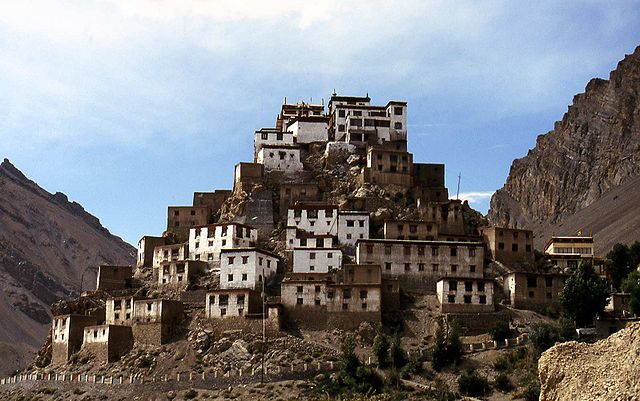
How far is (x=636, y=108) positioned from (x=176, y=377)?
364 ft

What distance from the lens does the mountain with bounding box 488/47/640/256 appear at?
14412 centimetres

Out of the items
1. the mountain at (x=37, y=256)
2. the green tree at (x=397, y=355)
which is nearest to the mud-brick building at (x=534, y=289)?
the green tree at (x=397, y=355)

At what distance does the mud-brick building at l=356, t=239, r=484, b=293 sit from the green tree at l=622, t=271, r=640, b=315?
388 inches

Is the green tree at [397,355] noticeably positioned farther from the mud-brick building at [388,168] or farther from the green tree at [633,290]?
the mud-brick building at [388,168]

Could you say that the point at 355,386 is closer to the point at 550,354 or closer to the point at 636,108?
the point at 550,354

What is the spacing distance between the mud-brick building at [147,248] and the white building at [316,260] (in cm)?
1362

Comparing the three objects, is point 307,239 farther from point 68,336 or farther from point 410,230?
point 68,336

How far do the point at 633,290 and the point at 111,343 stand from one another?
34.6 meters

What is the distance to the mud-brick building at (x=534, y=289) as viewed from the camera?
66375 millimetres

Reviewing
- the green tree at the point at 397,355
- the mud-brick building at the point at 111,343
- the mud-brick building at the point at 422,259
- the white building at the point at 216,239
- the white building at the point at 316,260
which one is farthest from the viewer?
the white building at the point at 216,239

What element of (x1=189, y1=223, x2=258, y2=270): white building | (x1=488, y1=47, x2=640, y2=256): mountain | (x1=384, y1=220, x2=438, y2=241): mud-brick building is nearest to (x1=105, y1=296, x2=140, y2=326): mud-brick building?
(x1=189, y1=223, x2=258, y2=270): white building

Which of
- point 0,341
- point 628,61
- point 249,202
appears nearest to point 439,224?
point 249,202

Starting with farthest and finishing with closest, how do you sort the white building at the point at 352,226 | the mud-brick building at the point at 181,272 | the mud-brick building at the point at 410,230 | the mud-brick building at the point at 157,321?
1. the white building at the point at 352,226
2. the mud-brick building at the point at 410,230
3. the mud-brick building at the point at 181,272
4. the mud-brick building at the point at 157,321

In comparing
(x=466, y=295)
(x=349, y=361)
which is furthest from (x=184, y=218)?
(x=349, y=361)
